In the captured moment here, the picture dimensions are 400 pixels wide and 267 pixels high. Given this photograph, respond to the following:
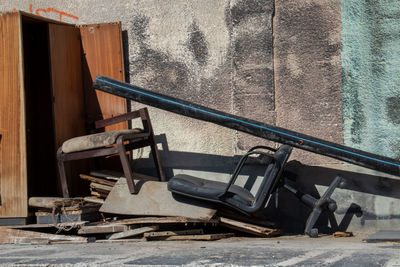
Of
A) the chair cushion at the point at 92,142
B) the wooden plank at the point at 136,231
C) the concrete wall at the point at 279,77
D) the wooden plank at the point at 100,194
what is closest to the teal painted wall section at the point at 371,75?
the concrete wall at the point at 279,77

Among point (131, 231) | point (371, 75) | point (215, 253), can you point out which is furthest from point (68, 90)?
point (371, 75)

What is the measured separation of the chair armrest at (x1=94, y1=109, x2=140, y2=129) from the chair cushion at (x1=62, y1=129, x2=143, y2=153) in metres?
0.39

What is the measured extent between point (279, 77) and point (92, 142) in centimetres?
223

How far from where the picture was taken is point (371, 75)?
6406 millimetres

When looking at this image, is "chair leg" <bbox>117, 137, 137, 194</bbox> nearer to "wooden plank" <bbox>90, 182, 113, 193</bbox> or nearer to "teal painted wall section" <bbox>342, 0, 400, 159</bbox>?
"wooden plank" <bbox>90, 182, 113, 193</bbox>

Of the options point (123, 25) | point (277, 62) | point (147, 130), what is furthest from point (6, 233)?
point (277, 62)

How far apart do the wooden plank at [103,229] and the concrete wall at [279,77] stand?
119 centimetres

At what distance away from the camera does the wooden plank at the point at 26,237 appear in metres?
6.23

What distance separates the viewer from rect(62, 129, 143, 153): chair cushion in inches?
247

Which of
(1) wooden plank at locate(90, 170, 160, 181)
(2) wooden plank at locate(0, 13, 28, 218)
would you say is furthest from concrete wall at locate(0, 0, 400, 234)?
(2) wooden plank at locate(0, 13, 28, 218)

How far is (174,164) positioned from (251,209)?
1.70m

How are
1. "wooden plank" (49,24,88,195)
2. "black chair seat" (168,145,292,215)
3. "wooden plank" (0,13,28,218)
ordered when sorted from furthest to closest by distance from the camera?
"wooden plank" (49,24,88,195) → "wooden plank" (0,13,28,218) → "black chair seat" (168,145,292,215)

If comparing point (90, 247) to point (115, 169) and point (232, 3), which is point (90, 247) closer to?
point (115, 169)

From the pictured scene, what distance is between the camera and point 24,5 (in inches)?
311
